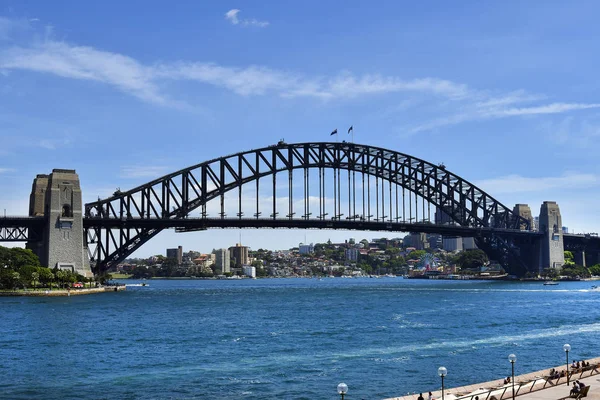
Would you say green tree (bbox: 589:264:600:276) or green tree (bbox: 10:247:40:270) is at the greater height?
green tree (bbox: 10:247:40:270)

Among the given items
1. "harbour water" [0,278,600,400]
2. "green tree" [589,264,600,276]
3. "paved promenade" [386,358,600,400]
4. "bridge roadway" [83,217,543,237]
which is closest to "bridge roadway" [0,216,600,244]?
"bridge roadway" [83,217,543,237]

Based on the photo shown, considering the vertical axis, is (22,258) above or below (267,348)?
above

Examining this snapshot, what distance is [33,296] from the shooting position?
297 feet

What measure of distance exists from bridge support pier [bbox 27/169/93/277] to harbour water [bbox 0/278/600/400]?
69.3 ft

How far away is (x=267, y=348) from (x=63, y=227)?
6114 cm

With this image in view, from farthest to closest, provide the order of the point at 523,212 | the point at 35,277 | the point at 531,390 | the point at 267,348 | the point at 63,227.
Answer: the point at 523,212
the point at 63,227
the point at 35,277
the point at 267,348
the point at 531,390

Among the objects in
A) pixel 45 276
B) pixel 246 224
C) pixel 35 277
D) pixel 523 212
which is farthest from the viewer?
pixel 523 212

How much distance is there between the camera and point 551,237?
16250cm

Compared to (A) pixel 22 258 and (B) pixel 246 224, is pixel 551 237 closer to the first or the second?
(B) pixel 246 224

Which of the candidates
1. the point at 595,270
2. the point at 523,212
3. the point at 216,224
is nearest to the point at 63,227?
the point at 216,224

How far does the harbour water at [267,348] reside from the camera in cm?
3441

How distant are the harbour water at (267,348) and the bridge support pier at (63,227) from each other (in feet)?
69.3

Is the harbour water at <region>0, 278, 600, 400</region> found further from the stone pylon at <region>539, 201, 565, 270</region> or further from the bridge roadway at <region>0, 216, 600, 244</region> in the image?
the stone pylon at <region>539, 201, 565, 270</region>

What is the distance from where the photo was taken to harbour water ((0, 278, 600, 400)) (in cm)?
3441
